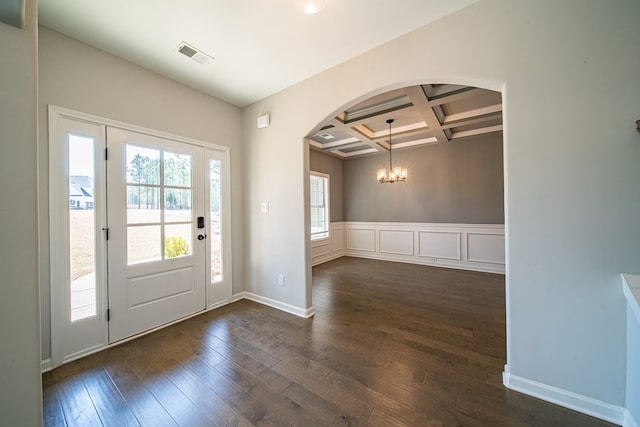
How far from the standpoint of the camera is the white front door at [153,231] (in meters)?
2.20

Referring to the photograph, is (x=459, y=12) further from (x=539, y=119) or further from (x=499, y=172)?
(x=499, y=172)

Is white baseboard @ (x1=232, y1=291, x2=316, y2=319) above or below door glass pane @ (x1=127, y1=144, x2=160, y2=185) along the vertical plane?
below

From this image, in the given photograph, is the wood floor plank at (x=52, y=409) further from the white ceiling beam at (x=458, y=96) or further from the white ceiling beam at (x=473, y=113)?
the white ceiling beam at (x=473, y=113)

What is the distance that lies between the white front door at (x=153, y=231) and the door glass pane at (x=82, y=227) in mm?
122

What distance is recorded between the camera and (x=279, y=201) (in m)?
2.91

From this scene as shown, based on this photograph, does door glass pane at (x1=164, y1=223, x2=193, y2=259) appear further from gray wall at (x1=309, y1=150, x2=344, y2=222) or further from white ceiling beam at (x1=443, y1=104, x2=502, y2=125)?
white ceiling beam at (x1=443, y1=104, x2=502, y2=125)

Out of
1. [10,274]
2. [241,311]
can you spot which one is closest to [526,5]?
[10,274]

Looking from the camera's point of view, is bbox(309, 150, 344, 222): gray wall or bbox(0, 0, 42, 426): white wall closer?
bbox(0, 0, 42, 426): white wall

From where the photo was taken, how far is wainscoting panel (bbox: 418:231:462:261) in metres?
4.81

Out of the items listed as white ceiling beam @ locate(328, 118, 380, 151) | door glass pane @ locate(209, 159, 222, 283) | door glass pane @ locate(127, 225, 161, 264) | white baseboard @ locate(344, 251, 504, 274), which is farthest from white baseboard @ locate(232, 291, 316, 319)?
white baseboard @ locate(344, 251, 504, 274)

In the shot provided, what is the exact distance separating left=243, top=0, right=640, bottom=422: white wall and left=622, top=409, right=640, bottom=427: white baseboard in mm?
70

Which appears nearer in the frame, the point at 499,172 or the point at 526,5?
the point at 526,5

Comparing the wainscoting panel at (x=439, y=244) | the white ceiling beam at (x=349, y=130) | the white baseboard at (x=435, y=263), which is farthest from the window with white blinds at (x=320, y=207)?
the wainscoting panel at (x=439, y=244)

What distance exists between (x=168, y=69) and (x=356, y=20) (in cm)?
203
